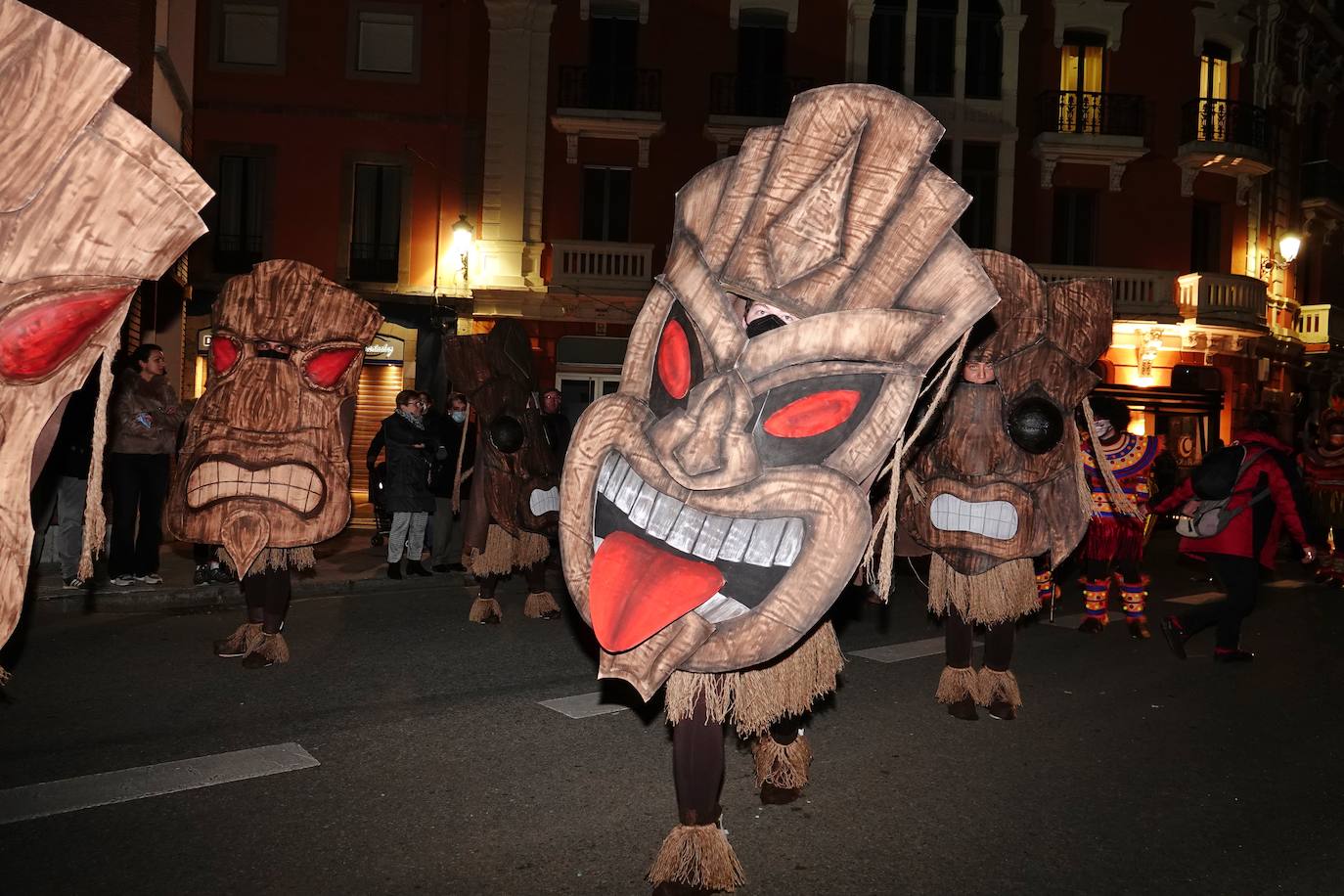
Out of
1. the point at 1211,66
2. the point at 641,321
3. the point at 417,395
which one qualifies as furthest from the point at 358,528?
the point at 1211,66

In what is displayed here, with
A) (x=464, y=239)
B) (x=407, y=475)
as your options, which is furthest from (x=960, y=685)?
(x=464, y=239)

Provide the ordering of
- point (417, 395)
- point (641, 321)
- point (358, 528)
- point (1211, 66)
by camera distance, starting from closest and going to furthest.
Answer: point (641, 321)
point (417, 395)
point (358, 528)
point (1211, 66)

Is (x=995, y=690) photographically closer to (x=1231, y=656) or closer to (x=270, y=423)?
(x=1231, y=656)

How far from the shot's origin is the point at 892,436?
9.54 feet

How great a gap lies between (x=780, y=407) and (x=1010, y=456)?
261cm

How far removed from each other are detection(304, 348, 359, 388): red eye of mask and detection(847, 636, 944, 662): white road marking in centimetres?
357

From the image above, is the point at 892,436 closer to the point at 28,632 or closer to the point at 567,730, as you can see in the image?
the point at 567,730

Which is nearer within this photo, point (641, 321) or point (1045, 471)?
point (641, 321)

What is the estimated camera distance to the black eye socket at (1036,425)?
5.03m

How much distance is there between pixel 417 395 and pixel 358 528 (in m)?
4.39

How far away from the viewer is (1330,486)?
36.0 ft

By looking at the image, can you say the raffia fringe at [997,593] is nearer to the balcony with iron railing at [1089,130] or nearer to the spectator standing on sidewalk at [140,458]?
the spectator standing on sidewalk at [140,458]

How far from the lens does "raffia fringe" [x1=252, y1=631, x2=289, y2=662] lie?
604cm

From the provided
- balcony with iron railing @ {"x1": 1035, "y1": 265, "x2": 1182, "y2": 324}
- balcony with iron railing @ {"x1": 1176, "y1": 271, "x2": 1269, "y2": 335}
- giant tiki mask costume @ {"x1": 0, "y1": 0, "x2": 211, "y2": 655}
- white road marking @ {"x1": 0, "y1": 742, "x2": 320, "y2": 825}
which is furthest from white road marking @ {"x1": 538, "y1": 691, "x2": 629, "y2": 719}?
balcony with iron railing @ {"x1": 1176, "y1": 271, "x2": 1269, "y2": 335}
